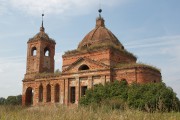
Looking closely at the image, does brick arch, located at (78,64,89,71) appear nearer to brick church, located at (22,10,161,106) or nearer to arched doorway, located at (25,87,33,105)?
brick church, located at (22,10,161,106)

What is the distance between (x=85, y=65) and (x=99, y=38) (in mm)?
4305

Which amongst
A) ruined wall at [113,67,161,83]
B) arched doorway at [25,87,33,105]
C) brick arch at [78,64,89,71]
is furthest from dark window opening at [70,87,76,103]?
arched doorway at [25,87,33,105]

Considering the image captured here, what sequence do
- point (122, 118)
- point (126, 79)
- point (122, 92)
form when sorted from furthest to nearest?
point (126, 79) < point (122, 92) < point (122, 118)

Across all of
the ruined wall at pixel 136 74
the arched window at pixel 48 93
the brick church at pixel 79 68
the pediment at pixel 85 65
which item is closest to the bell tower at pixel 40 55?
the brick church at pixel 79 68

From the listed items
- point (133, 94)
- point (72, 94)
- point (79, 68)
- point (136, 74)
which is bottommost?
point (72, 94)

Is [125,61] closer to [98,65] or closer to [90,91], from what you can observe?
[98,65]

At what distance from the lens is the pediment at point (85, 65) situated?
26.1 metres

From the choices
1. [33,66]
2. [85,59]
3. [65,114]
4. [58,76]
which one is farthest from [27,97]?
[65,114]

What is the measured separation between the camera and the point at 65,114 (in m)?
6.43

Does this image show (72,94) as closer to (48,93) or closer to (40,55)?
(48,93)

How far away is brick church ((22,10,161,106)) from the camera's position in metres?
25.3

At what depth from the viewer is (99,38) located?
1193 inches

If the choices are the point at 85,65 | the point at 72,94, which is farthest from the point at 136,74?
the point at 72,94

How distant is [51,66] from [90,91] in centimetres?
1234
